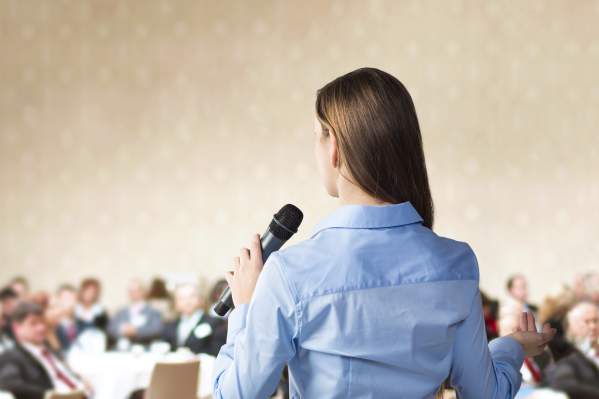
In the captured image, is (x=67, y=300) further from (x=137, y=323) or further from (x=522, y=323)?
(x=522, y=323)

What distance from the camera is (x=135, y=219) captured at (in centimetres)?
1309

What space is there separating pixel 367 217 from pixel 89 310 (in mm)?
9968

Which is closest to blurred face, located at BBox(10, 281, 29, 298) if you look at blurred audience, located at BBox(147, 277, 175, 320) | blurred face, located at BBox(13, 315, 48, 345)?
blurred audience, located at BBox(147, 277, 175, 320)

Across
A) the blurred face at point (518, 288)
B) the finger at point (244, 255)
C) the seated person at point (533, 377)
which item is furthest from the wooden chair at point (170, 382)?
the blurred face at point (518, 288)

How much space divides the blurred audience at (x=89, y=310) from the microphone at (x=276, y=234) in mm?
9499

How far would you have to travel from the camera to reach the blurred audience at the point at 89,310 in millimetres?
10641

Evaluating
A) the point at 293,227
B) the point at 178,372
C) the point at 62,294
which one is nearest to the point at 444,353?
the point at 293,227

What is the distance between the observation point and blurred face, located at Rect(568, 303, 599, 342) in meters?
5.66

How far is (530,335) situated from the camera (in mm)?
1534

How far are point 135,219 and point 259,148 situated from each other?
7.11 ft

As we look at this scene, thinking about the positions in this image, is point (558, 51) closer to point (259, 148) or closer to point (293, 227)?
point (259, 148)

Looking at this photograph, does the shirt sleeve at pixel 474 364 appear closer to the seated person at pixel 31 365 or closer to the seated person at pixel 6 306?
the seated person at pixel 31 365

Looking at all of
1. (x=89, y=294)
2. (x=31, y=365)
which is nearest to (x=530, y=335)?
(x=31, y=365)

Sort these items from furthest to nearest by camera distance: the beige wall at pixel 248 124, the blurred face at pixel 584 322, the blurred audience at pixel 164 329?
the beige wall at pixel 248 124, the blurred face at pixel 584 322, the blurred audience at pixel 164 329
